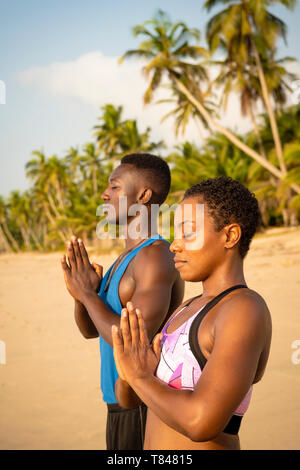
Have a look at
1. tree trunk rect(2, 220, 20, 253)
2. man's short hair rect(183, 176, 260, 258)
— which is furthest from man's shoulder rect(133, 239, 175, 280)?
tree trunk rect(2, 220, 20, 253)

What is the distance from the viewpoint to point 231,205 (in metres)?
1.54

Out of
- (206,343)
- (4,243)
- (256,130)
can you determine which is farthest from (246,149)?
(4,243)

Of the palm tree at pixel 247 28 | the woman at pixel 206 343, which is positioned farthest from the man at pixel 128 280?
the palm tree at pixel 247 28

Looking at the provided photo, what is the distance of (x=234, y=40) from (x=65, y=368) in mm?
22954

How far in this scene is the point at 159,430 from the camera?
1512 millimetres

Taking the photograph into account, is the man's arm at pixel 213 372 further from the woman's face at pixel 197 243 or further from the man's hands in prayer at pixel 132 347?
the woman's face at pixel 197 243

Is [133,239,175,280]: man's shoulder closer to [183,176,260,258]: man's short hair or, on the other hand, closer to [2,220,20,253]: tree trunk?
[183,176,260,258]: man's short hair

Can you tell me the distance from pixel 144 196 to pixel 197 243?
39.7 inches

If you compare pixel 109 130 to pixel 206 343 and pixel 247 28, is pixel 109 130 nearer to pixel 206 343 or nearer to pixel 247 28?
pixel 247 28

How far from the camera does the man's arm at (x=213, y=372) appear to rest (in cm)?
120

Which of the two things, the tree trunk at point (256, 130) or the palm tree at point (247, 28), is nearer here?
the palm tree at point (247, 28)

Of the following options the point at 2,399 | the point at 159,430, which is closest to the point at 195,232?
the point at 159,430

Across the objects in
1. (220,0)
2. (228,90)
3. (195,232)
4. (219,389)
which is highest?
(220,0)

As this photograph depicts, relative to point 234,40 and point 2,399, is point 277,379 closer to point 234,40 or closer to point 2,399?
point 2,399
